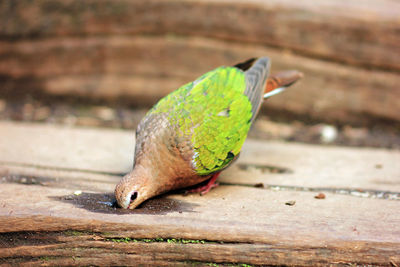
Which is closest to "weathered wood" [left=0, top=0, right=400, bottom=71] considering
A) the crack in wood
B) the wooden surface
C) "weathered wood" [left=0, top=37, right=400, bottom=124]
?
"weathered wood" [left=0, top=37, right=400, bottom=124]

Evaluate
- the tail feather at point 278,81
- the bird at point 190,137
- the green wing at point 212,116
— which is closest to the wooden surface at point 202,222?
the bird at point 190,137

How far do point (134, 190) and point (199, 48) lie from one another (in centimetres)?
253

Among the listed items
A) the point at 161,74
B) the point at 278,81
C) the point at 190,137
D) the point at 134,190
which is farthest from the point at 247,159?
the point at 161,74

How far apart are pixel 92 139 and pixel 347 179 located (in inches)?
82.1

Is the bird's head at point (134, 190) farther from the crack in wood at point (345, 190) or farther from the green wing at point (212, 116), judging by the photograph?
the crack in wood at point (345, 190)

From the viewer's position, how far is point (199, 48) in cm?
467

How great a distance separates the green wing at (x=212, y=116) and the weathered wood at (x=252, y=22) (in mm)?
1554

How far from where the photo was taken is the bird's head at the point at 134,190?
240cm

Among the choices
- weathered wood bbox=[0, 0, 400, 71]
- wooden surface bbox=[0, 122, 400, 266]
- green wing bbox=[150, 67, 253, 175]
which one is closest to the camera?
wooden surface bbox=[0, 122, 400, 266]

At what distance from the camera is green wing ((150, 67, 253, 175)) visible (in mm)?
2734

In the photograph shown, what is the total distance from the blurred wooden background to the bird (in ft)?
5.05

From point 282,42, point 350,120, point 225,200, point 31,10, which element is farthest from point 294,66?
point 31,10

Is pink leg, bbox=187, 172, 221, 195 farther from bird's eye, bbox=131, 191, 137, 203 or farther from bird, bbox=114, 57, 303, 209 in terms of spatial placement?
bird's eye, bbox=131, 191, 137, 203

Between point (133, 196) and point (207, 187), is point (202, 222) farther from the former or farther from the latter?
point (207, 187)
